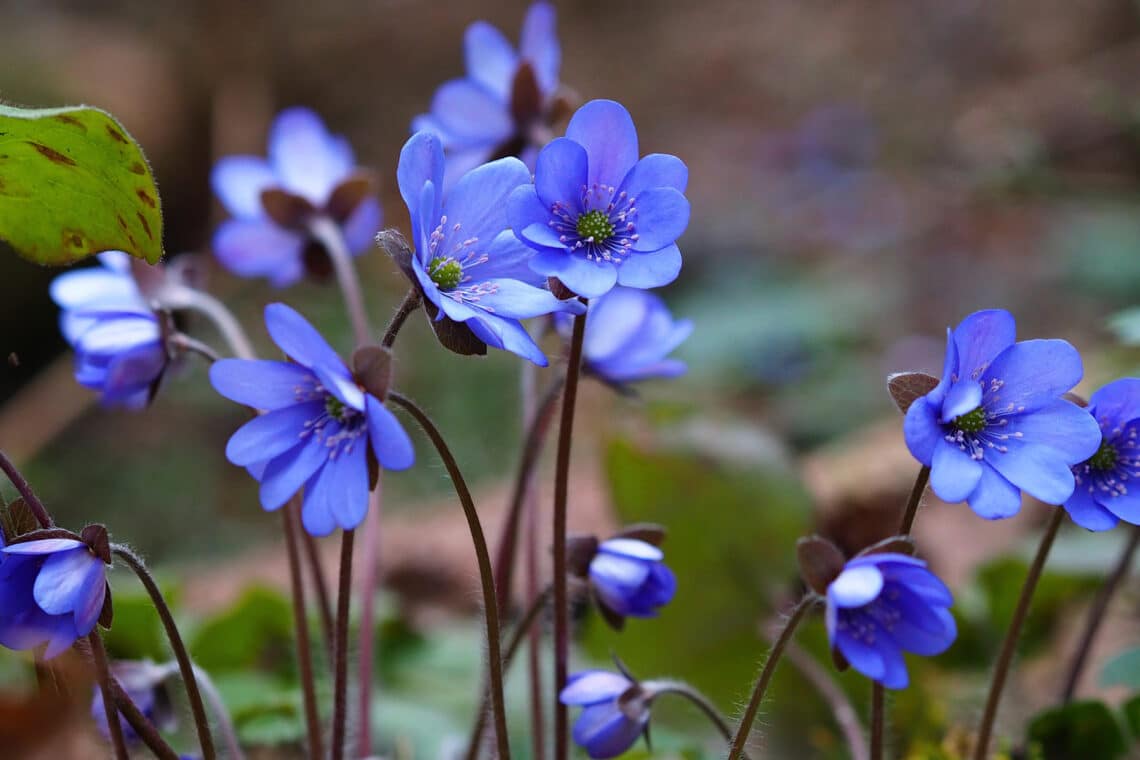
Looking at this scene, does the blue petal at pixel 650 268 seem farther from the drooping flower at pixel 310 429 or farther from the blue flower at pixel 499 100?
the blue flower at pixel 499 100

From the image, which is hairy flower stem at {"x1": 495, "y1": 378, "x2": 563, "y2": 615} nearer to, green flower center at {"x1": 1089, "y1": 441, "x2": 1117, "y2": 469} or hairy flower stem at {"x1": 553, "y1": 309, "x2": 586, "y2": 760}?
hairy flower stem at {"x1": 553, "y1": 309, "x2": 586, "y2": 760}

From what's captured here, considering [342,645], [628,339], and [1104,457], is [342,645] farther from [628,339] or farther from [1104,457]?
[1104,457]

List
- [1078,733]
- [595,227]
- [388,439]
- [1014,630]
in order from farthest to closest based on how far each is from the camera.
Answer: [1078,733]
[1014,630]
[595,227]
[388,439]

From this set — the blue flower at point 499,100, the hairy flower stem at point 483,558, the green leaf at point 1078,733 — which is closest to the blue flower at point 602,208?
the hairy flower stem at point 483,558

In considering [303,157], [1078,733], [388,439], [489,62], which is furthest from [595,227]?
[1078,733]

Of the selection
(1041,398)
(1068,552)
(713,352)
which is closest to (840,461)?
(1068,552)

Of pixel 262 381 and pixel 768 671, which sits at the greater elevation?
pixel 262 381

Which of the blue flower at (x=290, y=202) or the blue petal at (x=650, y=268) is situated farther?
the blue flower at (x=290, y=202)

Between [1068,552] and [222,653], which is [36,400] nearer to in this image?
[222,653]
